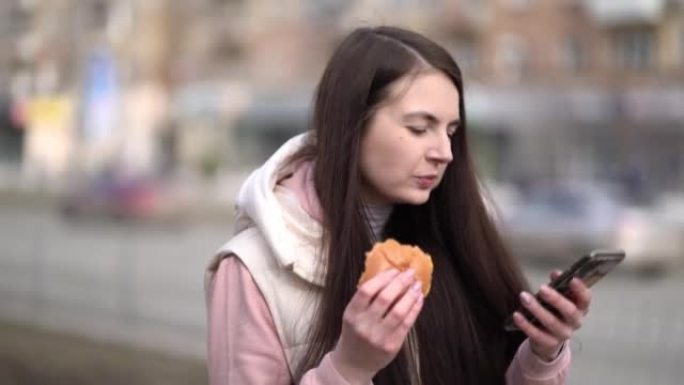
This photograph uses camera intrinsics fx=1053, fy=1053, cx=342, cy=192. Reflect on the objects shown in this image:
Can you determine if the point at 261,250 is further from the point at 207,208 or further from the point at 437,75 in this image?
the point at 207,208

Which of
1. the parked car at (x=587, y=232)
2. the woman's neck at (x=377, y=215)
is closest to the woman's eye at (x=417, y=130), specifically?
the woman's neck at (x=377, y=215)

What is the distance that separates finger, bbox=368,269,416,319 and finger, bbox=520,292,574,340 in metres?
0.32

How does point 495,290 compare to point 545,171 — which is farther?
point 545,171

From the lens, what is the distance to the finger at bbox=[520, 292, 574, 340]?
1.56 m

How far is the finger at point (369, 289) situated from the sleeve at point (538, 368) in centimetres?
42

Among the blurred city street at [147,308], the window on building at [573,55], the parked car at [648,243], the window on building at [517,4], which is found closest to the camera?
the blurred city street at [147,308]

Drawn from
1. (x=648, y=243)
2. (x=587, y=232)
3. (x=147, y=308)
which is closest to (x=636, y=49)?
(x=587, y=232)

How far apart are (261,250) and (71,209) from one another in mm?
22279

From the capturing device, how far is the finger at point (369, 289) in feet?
4.31

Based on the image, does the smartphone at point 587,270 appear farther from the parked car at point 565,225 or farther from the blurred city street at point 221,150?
the parked car at point 565,225

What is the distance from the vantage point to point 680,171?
28.3m

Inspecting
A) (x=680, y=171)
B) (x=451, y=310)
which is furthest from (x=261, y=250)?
(x=680, y=171)

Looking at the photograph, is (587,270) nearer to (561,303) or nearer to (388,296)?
(561,303)

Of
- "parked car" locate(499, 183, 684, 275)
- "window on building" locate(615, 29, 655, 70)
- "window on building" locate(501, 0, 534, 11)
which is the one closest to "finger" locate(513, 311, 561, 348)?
"parked car" locate(499, 183, 684, 275)
